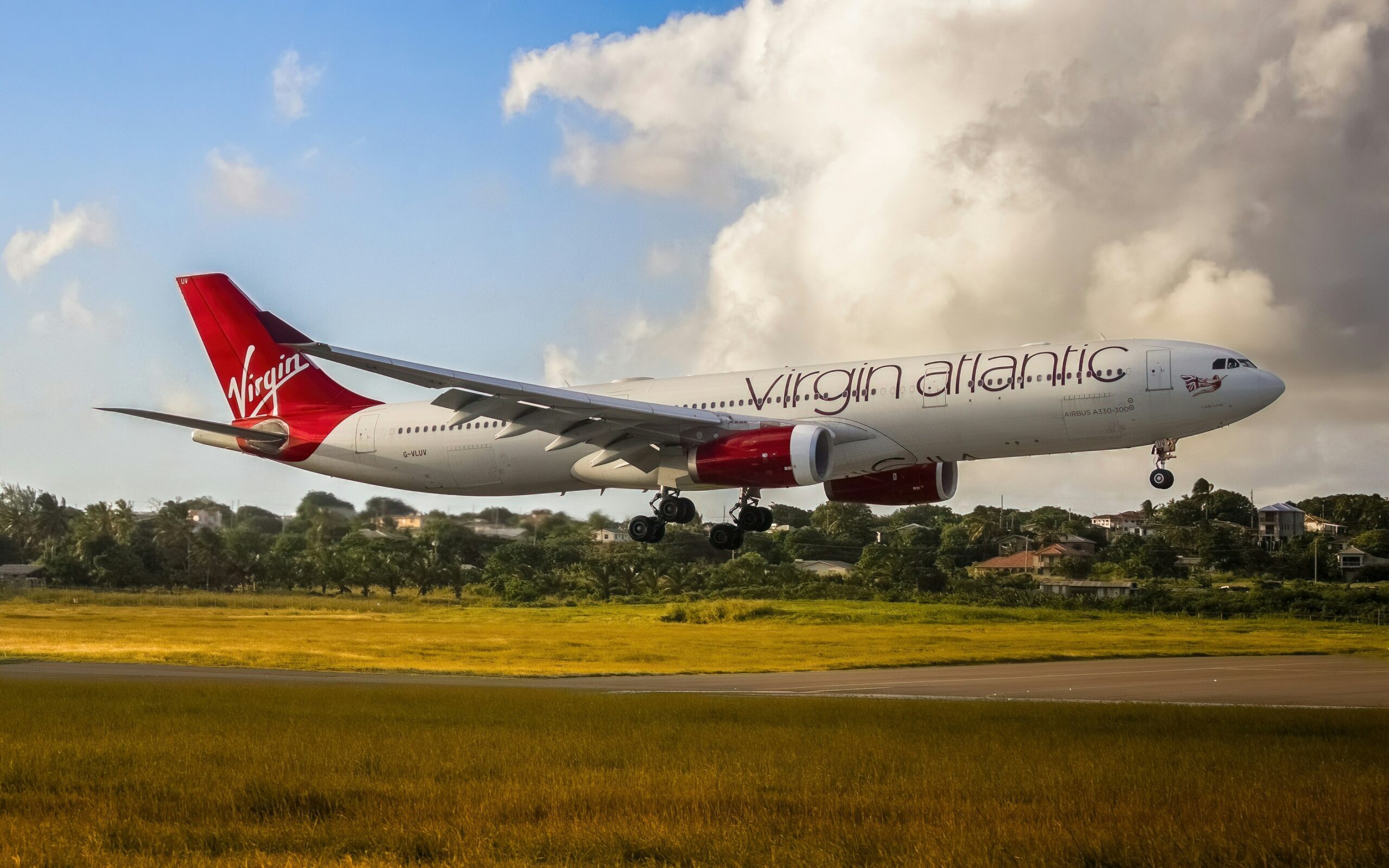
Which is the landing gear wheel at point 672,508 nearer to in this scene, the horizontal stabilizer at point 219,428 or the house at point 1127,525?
the horizontal stabilizer at point 219,428

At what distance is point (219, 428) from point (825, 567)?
171ft

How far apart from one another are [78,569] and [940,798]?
6125cm

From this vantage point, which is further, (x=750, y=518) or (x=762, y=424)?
(x=750, y=518)

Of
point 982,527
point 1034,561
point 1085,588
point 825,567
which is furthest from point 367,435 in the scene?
point 982,527

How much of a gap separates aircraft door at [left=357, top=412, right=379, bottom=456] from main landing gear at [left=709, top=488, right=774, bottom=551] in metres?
11.3

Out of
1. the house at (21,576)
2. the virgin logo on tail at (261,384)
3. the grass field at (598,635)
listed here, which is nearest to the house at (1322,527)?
the grass field at (598,635)

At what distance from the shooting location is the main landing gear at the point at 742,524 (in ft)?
126

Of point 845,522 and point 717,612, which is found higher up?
point 845,522

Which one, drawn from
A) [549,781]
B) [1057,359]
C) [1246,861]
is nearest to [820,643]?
[1057,359]

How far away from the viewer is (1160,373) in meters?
32.0

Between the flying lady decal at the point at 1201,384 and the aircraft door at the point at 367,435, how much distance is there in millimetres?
23770

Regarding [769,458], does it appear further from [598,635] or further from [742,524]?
[598,635]

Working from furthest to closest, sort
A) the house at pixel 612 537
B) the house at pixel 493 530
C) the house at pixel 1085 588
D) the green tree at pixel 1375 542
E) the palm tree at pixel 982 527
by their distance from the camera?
the palm tree at pixel 982 527 → the green tree at pixel 1375 542 → the house at pixel 1085 588 → the house at pixel 612 537 → the house at pixel 493 530

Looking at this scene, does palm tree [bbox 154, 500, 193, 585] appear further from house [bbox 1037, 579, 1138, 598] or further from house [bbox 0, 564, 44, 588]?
house [bbox 1037, 579, 1138, 598]
